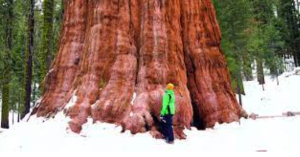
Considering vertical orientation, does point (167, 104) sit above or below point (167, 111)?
above

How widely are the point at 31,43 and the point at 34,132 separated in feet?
35.0

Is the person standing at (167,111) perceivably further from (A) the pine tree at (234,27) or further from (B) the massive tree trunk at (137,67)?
(A) the pine tree at (234,27)

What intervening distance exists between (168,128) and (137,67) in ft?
8.98

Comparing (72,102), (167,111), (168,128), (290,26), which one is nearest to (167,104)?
(167,111)

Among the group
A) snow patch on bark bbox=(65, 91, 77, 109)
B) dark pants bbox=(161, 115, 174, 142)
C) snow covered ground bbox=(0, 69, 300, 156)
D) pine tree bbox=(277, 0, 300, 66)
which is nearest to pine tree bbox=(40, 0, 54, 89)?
snow covered ground bbox=(0, 69, 300, 156)

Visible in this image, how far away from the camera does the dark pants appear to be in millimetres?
9422

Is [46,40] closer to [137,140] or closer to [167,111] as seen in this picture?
[167,111]

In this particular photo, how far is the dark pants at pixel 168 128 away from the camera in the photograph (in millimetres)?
9422

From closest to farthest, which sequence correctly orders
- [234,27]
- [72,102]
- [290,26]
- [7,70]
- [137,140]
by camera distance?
[137,140], [72,102], [7,70], [234,27], [290,26]

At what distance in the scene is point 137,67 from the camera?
37.4 feet

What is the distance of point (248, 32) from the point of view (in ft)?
84.4

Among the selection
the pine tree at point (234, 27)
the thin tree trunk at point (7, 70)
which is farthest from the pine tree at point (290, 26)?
the thin tree trunk at point (7, 70)

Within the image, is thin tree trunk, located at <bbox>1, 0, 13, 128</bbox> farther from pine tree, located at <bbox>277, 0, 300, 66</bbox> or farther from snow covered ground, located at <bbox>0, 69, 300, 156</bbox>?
pine tree, located at <bbox>277, 0, 300, 66</bbox>

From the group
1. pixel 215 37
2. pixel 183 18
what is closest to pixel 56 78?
pixel 183 18
